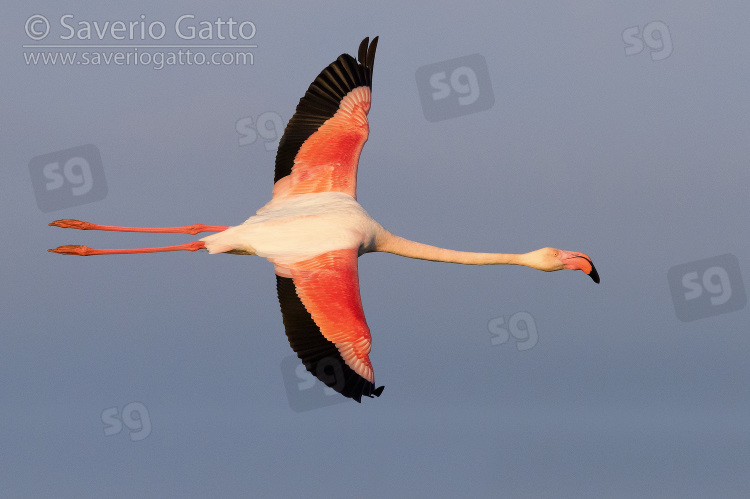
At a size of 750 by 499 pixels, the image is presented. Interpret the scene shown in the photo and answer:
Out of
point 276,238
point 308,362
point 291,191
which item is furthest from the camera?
point 291,191

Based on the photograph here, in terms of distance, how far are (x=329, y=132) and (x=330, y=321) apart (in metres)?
3.49

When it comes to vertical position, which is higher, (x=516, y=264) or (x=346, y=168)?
(x=346, y=168)

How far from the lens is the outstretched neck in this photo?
1686 cm

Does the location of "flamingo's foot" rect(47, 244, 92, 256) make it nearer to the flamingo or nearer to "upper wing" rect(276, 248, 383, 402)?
the flamingo

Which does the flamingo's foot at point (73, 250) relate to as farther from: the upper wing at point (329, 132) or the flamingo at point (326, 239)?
the upper wing at point (329, 132)

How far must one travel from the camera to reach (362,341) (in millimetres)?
14836

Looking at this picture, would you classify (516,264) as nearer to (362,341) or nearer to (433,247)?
(433,247)

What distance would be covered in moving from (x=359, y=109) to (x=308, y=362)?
4631mm

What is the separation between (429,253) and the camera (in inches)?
675

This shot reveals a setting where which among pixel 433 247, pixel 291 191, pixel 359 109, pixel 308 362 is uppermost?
pixel 359 109

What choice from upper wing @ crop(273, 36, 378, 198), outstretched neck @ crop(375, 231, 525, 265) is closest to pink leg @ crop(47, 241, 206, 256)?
upper wing @ crop(273, 36, 378, 198)

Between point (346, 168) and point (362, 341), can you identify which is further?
point (346, 168)

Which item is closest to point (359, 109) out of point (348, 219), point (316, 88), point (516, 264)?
point (316, 88)

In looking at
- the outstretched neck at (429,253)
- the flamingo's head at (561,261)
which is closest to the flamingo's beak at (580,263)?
the flamingo's head at (561,261)
